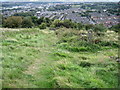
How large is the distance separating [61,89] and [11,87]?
163cm

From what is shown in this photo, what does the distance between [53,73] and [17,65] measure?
1811 millimetres

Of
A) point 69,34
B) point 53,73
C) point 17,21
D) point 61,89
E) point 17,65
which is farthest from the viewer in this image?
point 17,21

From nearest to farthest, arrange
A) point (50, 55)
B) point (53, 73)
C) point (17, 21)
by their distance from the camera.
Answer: point (53, 73) → point (50, 55) → point (17, 21)

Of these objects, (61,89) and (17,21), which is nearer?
(61,89)

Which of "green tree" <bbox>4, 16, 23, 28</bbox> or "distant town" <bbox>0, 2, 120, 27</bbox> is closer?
"green tree" <bbox>4, 16, 23, 28</bbox>

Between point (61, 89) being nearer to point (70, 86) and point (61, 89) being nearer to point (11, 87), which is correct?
point (70, 86)

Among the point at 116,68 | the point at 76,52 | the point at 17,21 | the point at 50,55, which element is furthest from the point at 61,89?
the point at 17,21

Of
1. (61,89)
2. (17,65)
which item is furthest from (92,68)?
(17,65)

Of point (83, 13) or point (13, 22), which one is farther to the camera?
point (83, 13)

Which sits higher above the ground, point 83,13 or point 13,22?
point 13,22

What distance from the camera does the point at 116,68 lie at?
7.87 m

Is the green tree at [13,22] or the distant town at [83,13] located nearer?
the green tree at [13,22]

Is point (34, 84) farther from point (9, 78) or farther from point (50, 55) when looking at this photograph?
point (50, 55)

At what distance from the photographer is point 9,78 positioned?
250 inches
